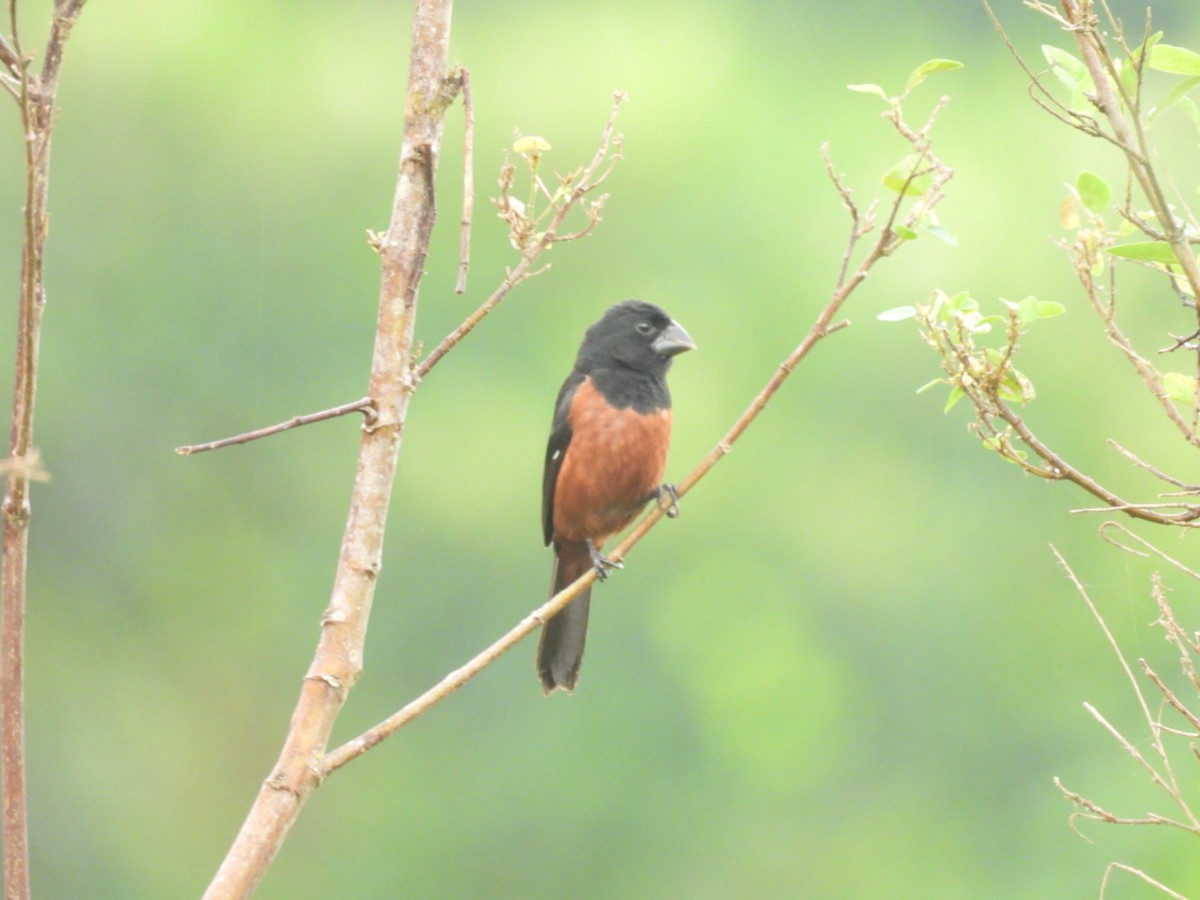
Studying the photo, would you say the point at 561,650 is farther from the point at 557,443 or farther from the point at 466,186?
the point at 466,186

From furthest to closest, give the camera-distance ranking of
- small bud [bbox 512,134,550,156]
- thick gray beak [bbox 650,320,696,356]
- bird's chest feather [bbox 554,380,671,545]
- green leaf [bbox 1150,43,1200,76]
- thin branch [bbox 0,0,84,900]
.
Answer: thick gray beak [bbox 650,320,696,356] < bird's chest feather [bbox 554,380,671,545] < small bud [bbox 512,134,550,156] < green leaf [bbox 1150,43,1200,76] < thin branch [bbox 0,0,84,900]

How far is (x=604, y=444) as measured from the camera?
10.6 ft

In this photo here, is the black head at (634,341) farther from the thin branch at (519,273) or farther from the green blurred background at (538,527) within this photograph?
the green blurred background at (538,527)

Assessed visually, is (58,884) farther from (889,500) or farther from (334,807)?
(889,500)

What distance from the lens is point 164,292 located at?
8133 mm

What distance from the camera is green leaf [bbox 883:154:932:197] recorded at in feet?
5.27

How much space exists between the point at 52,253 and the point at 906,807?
5.62m

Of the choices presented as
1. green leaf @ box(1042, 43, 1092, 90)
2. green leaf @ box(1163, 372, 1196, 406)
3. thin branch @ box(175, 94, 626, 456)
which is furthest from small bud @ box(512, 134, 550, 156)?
green leaf @ box(1163, 372, 1196, 406)

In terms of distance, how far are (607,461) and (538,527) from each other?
4.58 m

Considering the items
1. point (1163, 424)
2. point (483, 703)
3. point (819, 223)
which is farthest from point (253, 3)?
→ point (1163, 424)

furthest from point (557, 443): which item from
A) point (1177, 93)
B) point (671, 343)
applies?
point (1177, 93)

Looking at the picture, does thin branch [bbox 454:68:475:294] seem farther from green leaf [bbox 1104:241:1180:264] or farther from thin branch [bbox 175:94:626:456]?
green leaf [bbox 1104:241:1180:264]

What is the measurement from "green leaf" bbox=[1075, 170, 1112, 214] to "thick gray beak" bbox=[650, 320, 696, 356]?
176 cm

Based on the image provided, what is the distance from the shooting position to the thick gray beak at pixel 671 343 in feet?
10.9
